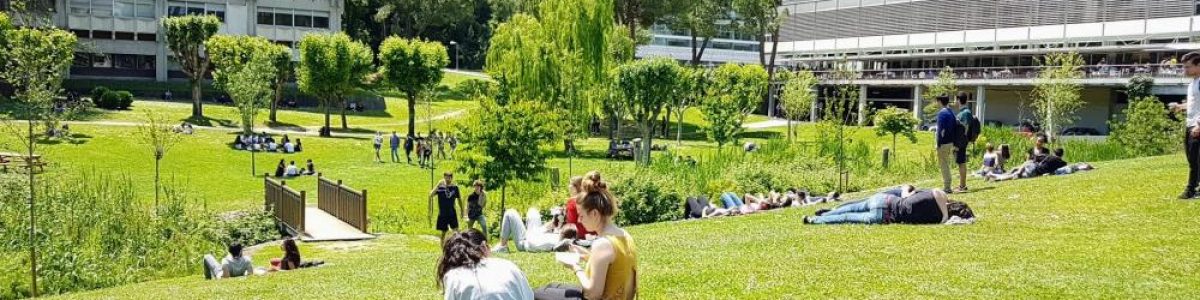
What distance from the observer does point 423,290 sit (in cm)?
1012

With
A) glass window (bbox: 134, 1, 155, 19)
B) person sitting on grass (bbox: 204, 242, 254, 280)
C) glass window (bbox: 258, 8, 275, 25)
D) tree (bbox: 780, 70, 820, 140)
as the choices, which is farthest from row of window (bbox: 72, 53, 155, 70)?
person sitting on grass (bbox: 204, 242, 254, 280)

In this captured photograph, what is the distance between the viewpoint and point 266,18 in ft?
221

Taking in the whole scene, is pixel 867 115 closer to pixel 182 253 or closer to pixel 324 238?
pixel 324 238

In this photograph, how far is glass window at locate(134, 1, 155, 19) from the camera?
63.8 m

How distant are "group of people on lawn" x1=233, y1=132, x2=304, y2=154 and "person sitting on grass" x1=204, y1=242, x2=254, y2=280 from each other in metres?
25.7

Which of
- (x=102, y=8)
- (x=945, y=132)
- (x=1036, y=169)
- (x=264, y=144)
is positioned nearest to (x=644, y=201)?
(x=945, y=132)

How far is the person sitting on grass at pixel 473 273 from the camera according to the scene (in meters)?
5.59

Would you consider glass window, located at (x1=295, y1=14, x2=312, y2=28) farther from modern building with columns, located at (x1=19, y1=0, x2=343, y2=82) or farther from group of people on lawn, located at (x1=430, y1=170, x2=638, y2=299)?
group of people on lawn, located at (x1=430, y1=170, x2=638, y2=299)

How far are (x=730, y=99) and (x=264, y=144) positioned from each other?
1977 cm

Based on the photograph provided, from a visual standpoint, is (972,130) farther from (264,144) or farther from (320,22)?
(320,22)

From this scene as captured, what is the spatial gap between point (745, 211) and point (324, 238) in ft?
24.9

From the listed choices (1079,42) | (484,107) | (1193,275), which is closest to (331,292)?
(1193,275)

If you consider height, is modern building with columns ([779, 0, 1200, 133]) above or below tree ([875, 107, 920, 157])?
above

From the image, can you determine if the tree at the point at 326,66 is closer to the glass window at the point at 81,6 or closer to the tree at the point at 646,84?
the tree at the point at 646,84
